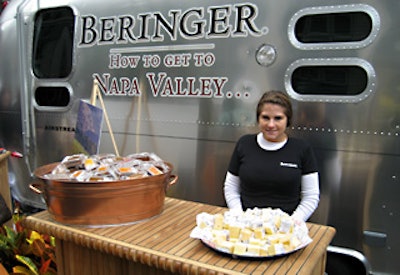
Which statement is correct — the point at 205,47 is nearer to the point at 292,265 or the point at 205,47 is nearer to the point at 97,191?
the point at 97,191

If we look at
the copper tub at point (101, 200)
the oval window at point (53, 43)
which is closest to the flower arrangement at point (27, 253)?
the copper tub at point (101, 200)

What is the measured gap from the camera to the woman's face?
6.49ft

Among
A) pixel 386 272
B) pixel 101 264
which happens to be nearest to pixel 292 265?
pixel 101 264

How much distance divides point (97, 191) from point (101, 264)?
1.25 ft

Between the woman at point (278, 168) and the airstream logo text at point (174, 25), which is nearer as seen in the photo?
the woman at point (278, 168)

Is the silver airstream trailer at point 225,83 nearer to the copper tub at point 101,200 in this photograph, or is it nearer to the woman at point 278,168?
the woman at point 278,168

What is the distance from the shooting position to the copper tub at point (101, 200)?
1.58 meters

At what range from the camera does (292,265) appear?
131 centimetres

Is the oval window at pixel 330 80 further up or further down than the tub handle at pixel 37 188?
further up

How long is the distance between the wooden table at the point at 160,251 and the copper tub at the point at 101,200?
0.04 metres

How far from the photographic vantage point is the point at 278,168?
2.01m

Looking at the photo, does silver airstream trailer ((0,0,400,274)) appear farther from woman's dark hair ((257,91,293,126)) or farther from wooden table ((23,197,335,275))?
wooden table ((23,197,335,275))

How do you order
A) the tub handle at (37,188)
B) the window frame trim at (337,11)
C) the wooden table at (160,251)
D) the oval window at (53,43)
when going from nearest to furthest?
the wooden table at (160,251) → the tub handle at (37,188) → the window frame trim at (337,11) → the oval window at (53,43)

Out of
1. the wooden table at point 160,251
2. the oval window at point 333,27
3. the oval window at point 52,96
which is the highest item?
the oval window at point 333,27
